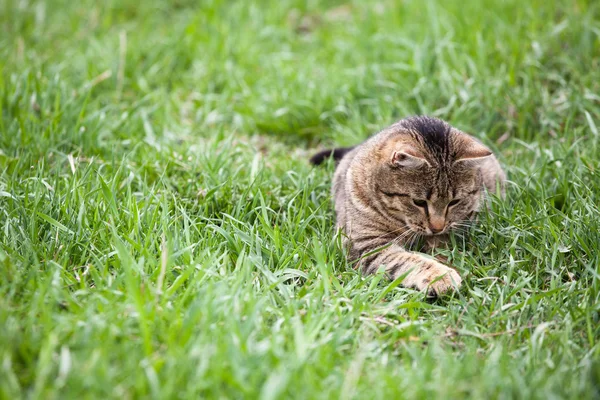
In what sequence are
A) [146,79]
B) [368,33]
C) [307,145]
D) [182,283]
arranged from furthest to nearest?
[368,33], [146,79], [307,145], [182,283]

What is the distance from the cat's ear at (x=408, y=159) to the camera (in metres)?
3.36

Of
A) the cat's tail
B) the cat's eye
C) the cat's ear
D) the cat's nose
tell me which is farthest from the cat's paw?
the cat's tail

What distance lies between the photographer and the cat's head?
11.4 ft

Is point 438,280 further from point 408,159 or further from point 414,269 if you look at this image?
point 408,159

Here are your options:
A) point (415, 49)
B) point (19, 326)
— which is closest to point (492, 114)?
point (415, 49)

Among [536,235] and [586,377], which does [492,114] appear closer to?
[536,235]

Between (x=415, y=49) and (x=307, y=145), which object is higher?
(x=415, y=49)

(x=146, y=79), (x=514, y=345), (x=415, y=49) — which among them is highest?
(x=415, y=49)

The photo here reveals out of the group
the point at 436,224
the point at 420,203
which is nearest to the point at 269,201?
the point at 420,203

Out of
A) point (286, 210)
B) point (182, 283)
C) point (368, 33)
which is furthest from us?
point (368, 33)

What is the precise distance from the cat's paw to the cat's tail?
4.74ft

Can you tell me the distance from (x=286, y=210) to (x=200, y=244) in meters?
0.76

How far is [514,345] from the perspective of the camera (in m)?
2.71

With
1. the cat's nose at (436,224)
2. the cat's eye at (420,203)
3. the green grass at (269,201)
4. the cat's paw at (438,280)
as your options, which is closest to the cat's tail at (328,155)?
the green grass at (269,201)
